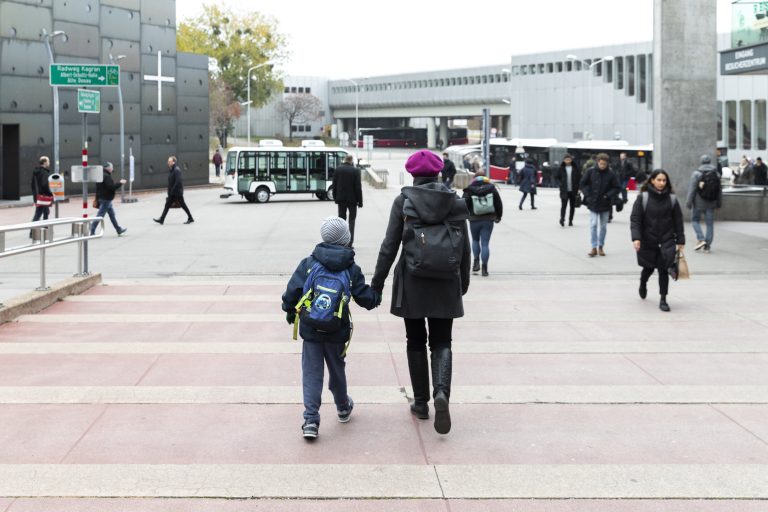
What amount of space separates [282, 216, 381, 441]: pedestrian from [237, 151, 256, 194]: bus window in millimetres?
33873

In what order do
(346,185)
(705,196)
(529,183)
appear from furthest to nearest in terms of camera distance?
(529,183) → (346,185) → (705,196)

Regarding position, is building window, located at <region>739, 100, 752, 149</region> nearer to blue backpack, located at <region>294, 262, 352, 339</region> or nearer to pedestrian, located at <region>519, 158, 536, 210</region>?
pedestrian, located at <region>519, 158, 536, 210</region>

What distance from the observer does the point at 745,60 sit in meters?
22.6

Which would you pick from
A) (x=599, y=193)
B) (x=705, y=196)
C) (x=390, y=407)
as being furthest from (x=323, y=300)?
(x=705, y=196)

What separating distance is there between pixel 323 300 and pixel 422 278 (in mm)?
621

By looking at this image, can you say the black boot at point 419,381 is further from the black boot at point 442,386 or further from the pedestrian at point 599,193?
the pedestrian at point 599,193

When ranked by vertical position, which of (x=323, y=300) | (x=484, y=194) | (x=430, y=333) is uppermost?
(x=484, y=194)

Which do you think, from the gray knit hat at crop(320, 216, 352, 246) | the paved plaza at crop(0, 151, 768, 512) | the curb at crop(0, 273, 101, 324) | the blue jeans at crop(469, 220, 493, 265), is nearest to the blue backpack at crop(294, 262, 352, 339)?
the gray knit hat at crop(320, 216, 352, 246)

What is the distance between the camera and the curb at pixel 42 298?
1079cm

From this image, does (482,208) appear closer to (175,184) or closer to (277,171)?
(175,184)

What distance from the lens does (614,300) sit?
12.6m

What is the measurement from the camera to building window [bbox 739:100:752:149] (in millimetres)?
64688

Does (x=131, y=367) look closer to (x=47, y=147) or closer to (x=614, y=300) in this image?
(x=614, y=300)

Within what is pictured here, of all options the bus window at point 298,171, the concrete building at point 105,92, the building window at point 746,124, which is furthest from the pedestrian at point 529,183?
the building window at point 746,124
